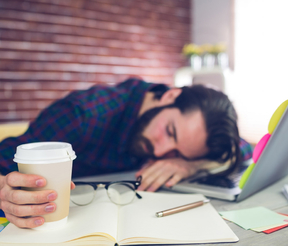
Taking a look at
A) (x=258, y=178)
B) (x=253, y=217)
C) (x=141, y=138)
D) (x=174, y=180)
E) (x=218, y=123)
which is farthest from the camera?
(x=141, y=138)

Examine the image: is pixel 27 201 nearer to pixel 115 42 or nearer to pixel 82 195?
pixel 82 195

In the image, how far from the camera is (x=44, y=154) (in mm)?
438

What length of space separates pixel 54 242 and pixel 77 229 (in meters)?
0.05

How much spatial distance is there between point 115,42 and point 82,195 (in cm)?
274

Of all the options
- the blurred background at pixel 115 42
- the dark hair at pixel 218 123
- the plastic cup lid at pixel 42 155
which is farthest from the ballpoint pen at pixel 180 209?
the blurred background at pixel 115 42

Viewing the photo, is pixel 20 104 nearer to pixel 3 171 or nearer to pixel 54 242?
pixel 3 171

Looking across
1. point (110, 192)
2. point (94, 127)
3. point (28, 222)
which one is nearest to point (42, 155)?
point (28, 222)

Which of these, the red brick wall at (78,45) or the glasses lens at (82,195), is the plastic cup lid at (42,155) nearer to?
the glasses lens at (82,195)

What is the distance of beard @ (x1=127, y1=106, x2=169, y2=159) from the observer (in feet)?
3.79

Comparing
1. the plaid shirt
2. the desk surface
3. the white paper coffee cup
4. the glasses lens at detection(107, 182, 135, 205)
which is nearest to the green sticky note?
the desk surface

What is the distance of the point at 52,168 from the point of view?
45 centimetres

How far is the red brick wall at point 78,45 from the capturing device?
254cm

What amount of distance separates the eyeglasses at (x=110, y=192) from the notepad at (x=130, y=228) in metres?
0.02

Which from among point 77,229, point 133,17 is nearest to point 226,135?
point 77,229
